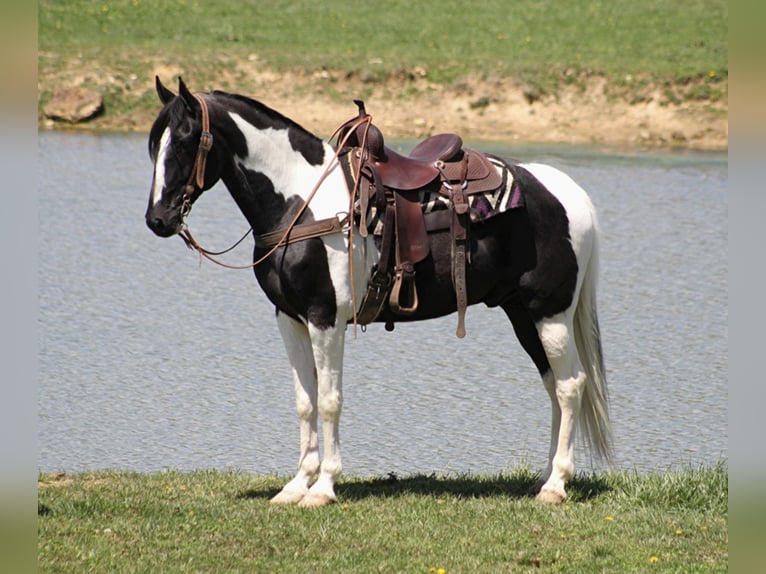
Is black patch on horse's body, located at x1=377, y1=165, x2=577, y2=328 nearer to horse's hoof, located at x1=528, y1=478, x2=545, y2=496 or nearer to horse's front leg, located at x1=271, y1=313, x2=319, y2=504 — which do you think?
horse's front leg, located at x1=271, y1=313, x2=319, y2=504

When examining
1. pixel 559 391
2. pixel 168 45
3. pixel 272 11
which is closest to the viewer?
pixel 559 391

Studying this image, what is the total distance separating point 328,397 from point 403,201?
121cm

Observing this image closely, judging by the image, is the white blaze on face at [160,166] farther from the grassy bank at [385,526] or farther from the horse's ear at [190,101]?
the grassy bank at [385,526]

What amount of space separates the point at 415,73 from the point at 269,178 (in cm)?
2263

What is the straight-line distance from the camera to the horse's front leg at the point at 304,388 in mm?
6965

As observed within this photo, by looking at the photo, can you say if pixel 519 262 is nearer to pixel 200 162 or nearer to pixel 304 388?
pixel 304 388

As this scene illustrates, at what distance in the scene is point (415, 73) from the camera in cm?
2886

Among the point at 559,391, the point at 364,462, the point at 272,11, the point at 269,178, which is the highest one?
the point at 272,11

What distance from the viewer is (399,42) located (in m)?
31.8

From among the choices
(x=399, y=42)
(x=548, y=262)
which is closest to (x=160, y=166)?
(x=548, y=262)

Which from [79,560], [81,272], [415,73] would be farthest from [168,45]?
[79,560]

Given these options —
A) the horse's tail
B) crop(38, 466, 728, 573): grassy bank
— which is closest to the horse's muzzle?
crop(38, 466, 728, 573): grassy bank

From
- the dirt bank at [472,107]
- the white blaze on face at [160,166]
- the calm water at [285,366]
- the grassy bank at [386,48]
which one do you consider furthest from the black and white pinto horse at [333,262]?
the grassy bank at [386,48]

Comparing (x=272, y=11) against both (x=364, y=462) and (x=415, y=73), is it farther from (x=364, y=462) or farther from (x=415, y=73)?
(x=364, y=462)
